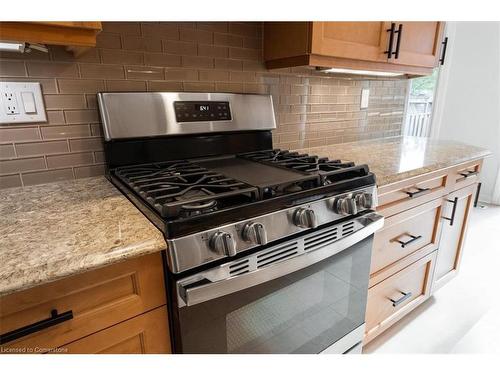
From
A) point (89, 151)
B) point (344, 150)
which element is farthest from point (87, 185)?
point (344, 150)

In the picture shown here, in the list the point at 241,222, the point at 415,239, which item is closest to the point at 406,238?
the point at 415,239

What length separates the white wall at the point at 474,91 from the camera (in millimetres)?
3094

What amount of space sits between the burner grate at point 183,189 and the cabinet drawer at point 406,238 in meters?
0.71

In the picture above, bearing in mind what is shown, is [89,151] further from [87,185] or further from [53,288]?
[53,288]

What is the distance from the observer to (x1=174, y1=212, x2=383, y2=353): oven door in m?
0.72

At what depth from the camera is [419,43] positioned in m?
1.53

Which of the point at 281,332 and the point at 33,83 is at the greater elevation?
the point at 33,83

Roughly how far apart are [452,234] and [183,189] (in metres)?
1.60

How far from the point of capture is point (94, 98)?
3.47 ft

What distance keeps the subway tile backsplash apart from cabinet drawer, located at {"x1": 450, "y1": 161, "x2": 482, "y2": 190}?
82 centimetres

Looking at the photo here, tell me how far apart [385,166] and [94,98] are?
3.89 ft

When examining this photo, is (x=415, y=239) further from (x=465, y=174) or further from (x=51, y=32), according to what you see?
(x=51, y=32)

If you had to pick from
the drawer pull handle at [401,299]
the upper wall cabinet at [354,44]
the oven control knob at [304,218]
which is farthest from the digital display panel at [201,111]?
the drawer pull handle at [401,299]

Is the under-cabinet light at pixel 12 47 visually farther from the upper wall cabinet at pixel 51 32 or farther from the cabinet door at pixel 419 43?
the cabinet door at pixel 419 43
